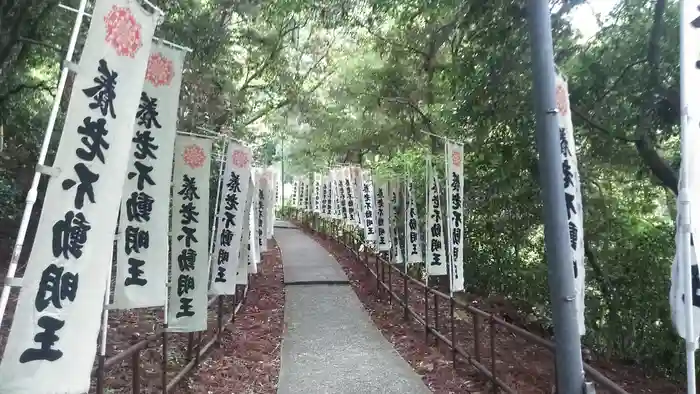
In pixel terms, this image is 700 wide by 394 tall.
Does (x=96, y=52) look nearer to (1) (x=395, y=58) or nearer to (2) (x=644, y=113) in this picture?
(2) (x=644, y=113)

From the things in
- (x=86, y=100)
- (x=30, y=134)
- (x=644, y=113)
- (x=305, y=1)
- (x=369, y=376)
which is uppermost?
(x=305, y=1)

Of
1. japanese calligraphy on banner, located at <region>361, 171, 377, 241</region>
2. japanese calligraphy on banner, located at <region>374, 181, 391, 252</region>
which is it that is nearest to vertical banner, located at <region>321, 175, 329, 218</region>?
japanese calligraphy on banner, located at <region>361, 171, 377, 241</region>

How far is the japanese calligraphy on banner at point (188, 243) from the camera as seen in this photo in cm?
595

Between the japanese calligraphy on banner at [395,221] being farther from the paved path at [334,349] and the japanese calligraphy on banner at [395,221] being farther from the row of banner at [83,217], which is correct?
the row of banner at [83,217]

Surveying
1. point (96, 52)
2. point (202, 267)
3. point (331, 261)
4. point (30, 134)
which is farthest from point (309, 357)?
point (331, 261)

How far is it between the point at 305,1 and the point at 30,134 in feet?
20.2

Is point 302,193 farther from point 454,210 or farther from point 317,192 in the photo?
point 454,210

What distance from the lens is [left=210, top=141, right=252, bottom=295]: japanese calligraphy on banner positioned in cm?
748

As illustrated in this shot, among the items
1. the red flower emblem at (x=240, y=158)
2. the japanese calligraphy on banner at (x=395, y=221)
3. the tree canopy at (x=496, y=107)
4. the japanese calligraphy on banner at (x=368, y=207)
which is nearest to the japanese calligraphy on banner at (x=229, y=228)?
the red flower emblem at (x=240, y=158)

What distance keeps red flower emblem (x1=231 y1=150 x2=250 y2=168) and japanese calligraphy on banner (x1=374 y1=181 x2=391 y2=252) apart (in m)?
5.30

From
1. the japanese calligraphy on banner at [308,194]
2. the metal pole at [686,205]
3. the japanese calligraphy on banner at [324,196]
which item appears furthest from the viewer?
the japanese calligraphy on banner at [308,194]

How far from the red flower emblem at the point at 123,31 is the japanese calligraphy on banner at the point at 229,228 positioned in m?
4.15

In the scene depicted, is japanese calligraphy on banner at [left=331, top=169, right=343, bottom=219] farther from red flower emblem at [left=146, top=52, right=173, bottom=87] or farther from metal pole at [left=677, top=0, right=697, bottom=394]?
metal pole at [left=677, top=0, right=697, bottom=394]

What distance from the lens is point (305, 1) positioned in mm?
9547
